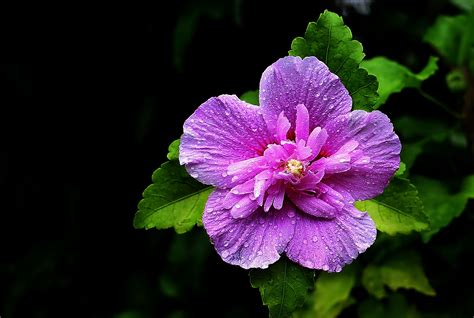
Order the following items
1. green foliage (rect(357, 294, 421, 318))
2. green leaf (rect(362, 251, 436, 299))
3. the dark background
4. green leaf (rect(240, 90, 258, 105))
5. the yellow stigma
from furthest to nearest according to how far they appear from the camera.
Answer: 1. the dark background
2. green foliage (rect(357, 294, 421, 318))
3. green leaf (rect(362, 251, 436, 299))
4. green leaf (rect(240, 90, 258, 105))
5. the yellow stigma

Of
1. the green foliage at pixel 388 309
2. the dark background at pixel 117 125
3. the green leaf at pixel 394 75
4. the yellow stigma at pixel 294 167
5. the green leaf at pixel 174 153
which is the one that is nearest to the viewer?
the yellow stigma at pixel 294 167

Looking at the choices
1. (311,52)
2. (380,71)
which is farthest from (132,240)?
(311,52)

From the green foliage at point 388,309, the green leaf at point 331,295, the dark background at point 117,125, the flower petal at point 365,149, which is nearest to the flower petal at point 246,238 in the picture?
the flower petal at point 365,149

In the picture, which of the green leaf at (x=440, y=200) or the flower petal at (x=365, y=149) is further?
the green leaf at (x=440, y=200)

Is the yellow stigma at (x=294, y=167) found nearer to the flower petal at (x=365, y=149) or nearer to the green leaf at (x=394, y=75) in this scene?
the flower petal at (x=365, y=149)

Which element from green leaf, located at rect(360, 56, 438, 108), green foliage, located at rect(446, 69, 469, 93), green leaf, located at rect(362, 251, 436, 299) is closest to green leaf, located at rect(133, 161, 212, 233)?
green leaf, located at rect(360, 56, 438, 108)

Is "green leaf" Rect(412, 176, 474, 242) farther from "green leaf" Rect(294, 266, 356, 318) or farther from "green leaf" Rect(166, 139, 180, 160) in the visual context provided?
"green leaf" Rect(166, 139, 180, 160)
